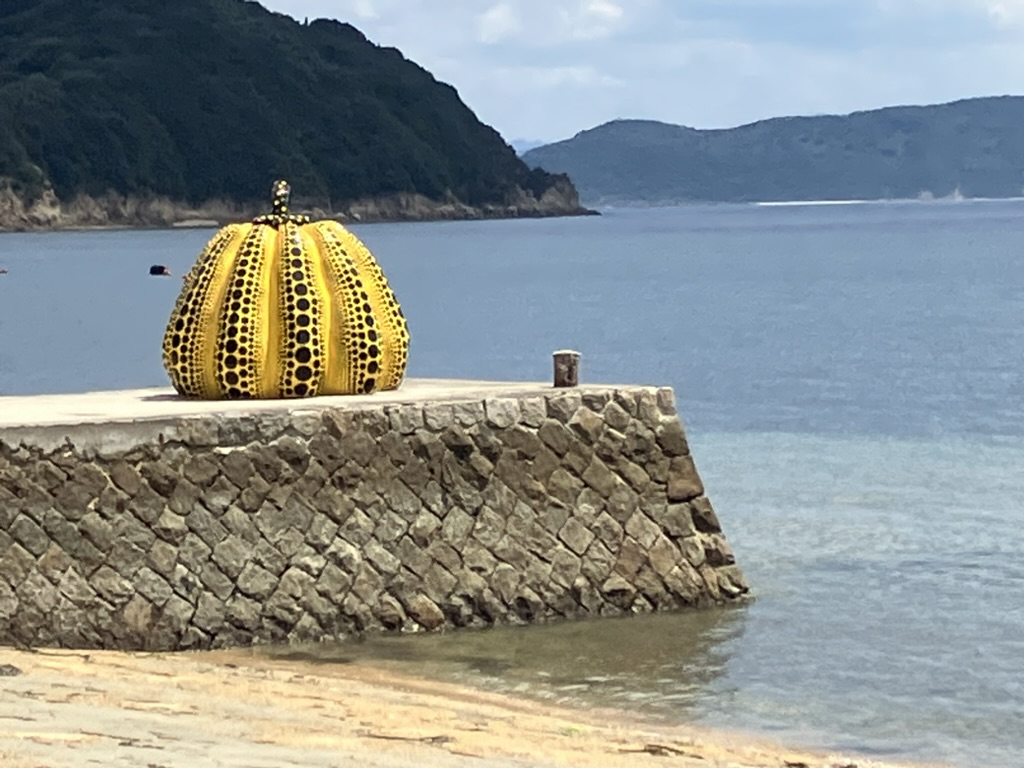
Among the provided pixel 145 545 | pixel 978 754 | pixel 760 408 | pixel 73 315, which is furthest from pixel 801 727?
pixel 73 315

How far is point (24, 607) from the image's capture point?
12.9m

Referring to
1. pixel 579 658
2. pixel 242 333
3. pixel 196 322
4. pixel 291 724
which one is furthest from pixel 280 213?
pixel 291 724

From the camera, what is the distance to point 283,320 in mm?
15062

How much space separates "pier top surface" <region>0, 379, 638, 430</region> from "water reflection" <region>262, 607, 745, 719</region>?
143 centimetres

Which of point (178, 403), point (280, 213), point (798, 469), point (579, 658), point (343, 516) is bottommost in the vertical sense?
point (798, 469)

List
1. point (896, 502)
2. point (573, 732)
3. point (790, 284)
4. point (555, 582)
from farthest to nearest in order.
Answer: point (790, 284) < point (896, 502) < point (555, 582) < point (573, 732)

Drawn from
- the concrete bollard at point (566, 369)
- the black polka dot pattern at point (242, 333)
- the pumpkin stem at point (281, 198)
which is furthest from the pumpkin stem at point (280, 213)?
the concrete bollard at point (566, 369)

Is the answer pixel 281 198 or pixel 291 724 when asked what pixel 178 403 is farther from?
pixel 291 724

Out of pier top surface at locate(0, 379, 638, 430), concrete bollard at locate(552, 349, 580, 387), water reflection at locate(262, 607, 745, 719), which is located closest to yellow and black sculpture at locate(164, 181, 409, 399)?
pier top surface at locate(0, 379, 638, 430)

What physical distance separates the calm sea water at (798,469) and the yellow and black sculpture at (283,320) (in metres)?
2.08

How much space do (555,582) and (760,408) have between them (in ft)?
66.2

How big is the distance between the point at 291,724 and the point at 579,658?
3.42m

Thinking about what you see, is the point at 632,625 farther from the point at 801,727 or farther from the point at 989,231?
the point at 989,231

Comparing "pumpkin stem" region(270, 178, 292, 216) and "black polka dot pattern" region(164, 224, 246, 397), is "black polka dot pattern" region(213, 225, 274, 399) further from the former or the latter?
"pumpkin stem" region(270, 178, 292, 216)
